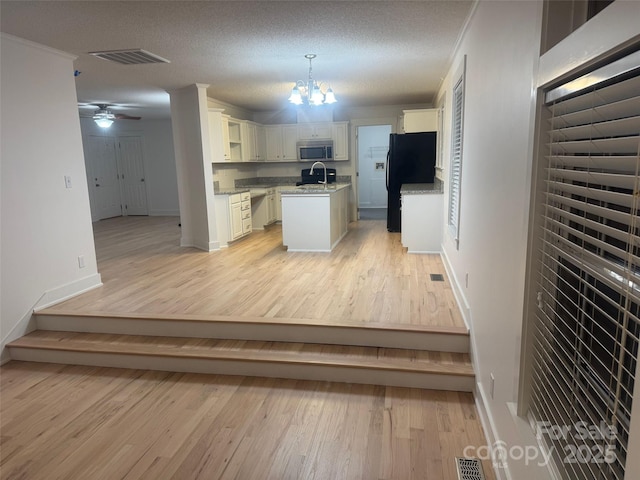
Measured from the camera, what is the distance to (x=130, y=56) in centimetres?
404

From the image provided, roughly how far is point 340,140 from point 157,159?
4638 millimetres

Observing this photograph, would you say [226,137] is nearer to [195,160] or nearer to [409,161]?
[195,160]

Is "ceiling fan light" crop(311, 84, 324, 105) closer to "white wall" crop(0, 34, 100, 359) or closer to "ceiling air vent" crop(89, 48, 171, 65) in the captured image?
"ceiling air vent" crop(89, 48, 171, 65)

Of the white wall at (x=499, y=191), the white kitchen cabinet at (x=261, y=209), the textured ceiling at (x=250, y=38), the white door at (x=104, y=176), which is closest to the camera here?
the white wall at (x=499, y=191)

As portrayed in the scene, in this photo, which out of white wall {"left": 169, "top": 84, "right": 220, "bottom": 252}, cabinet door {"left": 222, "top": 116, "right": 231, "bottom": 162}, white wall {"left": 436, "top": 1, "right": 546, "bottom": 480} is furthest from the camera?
cabinet door {"left": 222, "top": 116, "right": 231, "bottom": 162}

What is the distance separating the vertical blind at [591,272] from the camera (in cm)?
94

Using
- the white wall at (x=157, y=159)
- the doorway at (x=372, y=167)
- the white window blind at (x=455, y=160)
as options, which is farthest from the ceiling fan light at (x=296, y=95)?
the white wall at (x=157, y=159)

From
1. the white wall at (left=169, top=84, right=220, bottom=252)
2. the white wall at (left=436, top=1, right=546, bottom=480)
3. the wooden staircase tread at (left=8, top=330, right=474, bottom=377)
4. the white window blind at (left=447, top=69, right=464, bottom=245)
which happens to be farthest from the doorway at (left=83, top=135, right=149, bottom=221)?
the white wall at (left=436, top=1, right=546, bottom=480)

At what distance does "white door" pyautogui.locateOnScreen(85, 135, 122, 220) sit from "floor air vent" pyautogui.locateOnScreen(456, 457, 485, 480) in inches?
370

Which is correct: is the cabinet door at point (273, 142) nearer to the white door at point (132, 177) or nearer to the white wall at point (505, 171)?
the white door at point (132, 177)

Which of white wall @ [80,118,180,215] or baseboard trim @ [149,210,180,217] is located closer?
white wall @ [80,118,180,215]

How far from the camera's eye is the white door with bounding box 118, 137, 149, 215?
9.91 metres

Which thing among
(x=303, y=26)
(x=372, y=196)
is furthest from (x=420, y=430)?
(x=372, y=196)

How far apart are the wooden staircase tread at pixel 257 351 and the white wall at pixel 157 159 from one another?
22.5 feet
